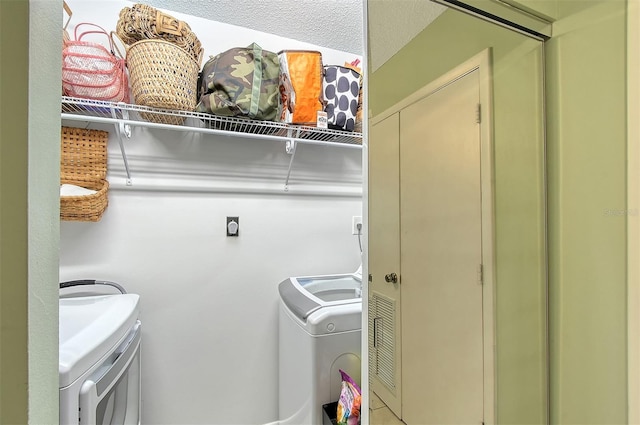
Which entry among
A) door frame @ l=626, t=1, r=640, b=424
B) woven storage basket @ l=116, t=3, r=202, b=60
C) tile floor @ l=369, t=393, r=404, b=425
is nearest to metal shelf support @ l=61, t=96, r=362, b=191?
woven storage basket @ l=116, t=3, r=202, b=60

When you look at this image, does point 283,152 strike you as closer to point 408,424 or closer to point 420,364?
point 420,364

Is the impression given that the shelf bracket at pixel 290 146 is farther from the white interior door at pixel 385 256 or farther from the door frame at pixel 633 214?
the door frame at pixel 633 214

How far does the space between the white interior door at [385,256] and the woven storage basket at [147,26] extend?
1.00 metres

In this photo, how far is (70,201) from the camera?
1266 millimetres

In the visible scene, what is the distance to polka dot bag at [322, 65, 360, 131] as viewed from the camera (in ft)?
5.00

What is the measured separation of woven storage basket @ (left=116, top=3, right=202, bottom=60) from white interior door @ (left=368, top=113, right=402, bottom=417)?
998 millimetres

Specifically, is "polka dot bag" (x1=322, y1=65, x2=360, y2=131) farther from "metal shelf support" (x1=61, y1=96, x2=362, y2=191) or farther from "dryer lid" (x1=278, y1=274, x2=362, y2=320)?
"dryer lid" (x1=278, y1=274, x2=362, y2=320)

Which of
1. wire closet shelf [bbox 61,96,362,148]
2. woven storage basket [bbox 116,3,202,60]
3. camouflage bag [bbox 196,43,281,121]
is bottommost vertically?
wire closet shelf [bbox 61,96,362,148]

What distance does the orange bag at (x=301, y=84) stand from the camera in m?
1.47

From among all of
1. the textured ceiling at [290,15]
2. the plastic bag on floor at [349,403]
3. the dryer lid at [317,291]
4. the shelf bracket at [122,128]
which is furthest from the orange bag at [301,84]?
the plastic bag on floor at [349,403]

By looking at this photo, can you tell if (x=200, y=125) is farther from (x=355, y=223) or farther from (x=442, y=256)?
(x=442, y=256)

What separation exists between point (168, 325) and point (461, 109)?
1824 mm

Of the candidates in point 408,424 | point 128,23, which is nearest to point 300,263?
point 408,424

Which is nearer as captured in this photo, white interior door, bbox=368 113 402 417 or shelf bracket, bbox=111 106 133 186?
white interior door, bbox=368 113 402 417
